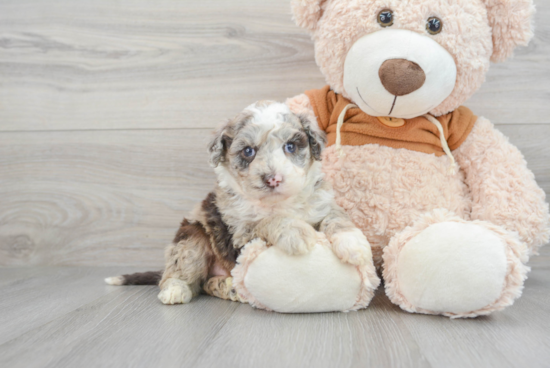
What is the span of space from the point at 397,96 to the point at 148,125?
1.38m

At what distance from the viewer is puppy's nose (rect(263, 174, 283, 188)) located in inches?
58.2

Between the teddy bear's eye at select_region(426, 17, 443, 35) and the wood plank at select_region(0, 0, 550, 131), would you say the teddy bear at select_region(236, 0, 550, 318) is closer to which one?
the teddy bear's eye at select_region(426, 17, 443, 35)

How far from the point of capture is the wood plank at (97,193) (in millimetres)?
2408

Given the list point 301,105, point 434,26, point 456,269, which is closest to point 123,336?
point 456,269

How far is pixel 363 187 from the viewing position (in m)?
1.82

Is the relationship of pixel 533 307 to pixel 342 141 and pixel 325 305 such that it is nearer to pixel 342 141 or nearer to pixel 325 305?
pixel 325 305

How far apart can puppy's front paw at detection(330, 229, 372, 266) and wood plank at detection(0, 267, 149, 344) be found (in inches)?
41.6

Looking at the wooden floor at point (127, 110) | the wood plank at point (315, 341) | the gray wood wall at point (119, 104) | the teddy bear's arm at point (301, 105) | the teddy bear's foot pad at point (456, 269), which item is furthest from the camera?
the gray wood wall at point (119, 104)

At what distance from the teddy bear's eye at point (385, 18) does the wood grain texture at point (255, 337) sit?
105 cm

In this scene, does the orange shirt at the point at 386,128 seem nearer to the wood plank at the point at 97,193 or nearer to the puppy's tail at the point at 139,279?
the wood plank at the point at 97,193

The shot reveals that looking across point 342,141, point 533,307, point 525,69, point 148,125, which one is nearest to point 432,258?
point 533,307

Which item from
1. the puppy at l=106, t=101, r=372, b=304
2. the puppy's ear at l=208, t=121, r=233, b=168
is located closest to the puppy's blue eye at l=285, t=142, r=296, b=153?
the puppy at l=106, t=101, r=372, b=304

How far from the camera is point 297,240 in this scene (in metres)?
1.48

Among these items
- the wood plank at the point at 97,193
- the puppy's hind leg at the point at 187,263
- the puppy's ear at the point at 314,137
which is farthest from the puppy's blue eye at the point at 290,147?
the wood plank at the point at 97,193
